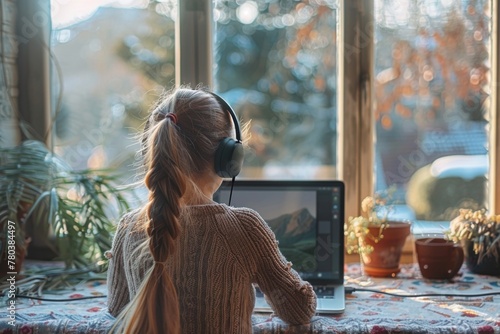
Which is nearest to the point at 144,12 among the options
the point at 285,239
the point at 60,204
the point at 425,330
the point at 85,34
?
the point at 85,34

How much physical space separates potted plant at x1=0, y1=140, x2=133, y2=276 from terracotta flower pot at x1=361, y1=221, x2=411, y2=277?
0.70m

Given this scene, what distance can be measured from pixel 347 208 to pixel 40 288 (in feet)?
2.93

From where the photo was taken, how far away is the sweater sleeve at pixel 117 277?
1.21 metres

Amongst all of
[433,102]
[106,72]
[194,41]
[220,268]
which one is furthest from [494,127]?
[106,72]

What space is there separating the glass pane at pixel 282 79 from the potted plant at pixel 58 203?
17.3 inches

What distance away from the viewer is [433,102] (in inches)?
69.7

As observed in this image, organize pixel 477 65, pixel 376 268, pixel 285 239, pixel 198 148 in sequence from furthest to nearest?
pixel 477 65
pixel 376 268
pixel 285 239
pixel 198 148

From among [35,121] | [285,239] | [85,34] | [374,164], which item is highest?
[85,34]

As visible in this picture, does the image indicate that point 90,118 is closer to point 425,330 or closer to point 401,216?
point 401,216

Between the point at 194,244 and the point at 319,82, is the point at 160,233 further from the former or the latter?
the point at 319,82

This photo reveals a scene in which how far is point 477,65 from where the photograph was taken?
69.4 inches

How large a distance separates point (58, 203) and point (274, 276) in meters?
0.75

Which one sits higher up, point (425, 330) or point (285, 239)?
point (285, 239)

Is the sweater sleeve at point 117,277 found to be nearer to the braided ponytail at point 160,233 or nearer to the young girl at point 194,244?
the young girl at point 194,244
